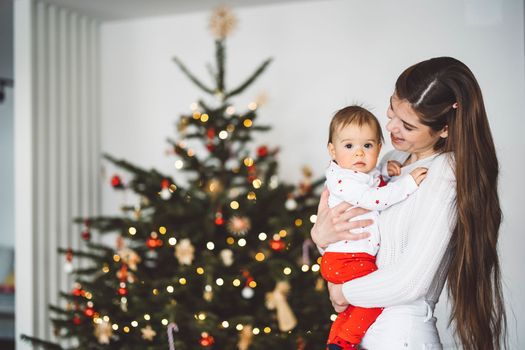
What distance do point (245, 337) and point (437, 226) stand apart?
4.64 ft

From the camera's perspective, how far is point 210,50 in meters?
3.40

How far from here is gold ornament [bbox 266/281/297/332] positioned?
2.26m

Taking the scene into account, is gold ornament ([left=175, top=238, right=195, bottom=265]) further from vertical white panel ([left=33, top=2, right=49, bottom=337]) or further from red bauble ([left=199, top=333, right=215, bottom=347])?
vertical white panel ([left=33, top=2, right=49, bottom=337])

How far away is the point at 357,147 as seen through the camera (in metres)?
1.26

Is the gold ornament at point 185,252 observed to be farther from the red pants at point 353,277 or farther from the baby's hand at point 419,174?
the baby's hand at point 419,174

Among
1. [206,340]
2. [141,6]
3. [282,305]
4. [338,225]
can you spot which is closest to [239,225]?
[282,305]

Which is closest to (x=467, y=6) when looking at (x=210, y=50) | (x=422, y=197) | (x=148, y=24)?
(x=422, y=197)

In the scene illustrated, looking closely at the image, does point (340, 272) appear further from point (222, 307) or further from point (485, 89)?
point (222, 307)

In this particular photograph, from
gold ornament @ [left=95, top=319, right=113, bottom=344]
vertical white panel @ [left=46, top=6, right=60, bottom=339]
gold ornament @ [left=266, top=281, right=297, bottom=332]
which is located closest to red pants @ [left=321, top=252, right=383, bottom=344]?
gold ornament @ [left=266, top=281, right=297, bottom=332]

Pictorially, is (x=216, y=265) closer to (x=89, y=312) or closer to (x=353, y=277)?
(x=89, y=312)

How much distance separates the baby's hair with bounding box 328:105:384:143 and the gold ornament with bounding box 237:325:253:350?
1335mm

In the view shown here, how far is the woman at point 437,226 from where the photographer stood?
1152mm

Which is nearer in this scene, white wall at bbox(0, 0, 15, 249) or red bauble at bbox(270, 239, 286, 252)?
red bauble at bbox(270, 239, 286, 252)

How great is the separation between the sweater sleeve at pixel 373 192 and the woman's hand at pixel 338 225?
0.12 feet
